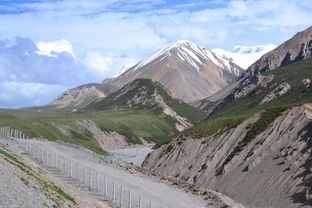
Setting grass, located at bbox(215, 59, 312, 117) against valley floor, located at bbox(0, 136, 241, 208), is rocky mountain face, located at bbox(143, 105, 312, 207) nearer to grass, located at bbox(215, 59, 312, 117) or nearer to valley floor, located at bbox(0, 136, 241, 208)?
valley floor, located at bbox(0, 136, 241, 208)

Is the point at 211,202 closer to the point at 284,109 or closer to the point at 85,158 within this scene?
the point at 284,109

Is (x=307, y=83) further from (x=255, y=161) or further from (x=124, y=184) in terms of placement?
(x=124, y=184)

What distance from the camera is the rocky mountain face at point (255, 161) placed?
55.0 m

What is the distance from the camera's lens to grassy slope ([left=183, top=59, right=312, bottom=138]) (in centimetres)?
8993

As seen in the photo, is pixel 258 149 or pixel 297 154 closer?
pixel 297 154

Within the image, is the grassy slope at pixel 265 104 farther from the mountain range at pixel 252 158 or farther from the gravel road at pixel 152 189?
the gravel road at pixel 152 189

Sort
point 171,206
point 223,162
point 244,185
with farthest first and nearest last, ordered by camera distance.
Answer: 1. point 223,162
2. point 244,185
3. point 171,206

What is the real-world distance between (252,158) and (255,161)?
2131 mm

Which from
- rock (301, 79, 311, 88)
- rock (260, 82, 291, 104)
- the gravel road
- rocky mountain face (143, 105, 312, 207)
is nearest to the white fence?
the gravel road

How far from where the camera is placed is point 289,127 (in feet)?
223

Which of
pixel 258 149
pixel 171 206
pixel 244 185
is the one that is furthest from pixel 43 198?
pixel 258 149

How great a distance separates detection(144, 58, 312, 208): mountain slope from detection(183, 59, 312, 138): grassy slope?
1.52 ft

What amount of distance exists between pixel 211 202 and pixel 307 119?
1996cm

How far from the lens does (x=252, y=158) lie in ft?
219
